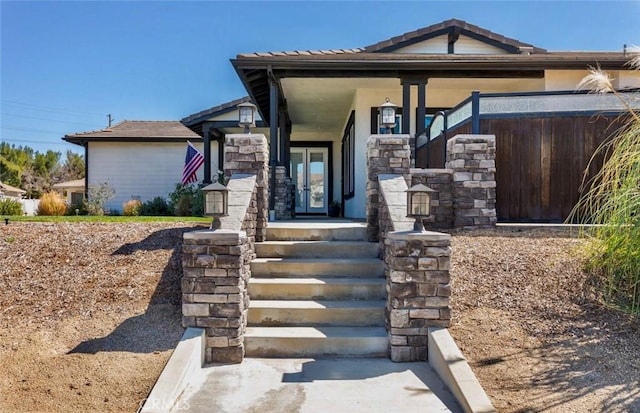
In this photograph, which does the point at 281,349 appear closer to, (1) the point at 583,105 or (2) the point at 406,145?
(2) the point at 406,145

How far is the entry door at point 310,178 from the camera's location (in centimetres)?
1444

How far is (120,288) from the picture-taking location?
4.55 meters

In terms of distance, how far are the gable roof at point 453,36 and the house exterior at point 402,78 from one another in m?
0.02

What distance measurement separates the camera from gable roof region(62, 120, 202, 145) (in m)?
16.1

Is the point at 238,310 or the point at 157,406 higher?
the point at 238,310

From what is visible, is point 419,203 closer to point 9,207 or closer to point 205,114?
point 9,207

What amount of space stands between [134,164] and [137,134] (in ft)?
3.82

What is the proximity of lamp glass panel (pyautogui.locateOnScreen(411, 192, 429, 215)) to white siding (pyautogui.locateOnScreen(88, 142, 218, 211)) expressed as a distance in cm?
1336

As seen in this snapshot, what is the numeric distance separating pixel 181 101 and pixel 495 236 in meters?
25.9

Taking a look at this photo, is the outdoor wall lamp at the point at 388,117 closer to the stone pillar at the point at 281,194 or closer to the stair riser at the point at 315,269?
the stair riser at the point at 315,269

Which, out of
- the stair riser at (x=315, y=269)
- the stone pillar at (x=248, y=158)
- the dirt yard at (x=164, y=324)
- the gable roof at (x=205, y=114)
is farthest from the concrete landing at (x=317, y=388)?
the gable roof at (x=205, y=114)

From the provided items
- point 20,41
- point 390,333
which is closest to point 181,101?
point 20,41

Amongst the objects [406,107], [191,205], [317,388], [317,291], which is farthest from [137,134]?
[317,388]

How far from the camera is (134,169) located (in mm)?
16422
